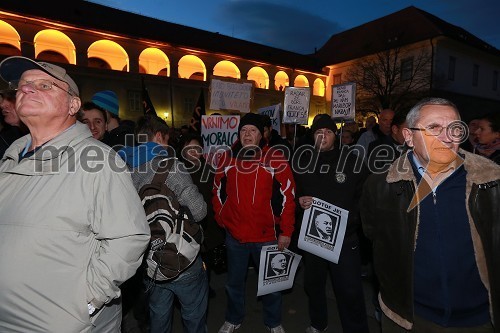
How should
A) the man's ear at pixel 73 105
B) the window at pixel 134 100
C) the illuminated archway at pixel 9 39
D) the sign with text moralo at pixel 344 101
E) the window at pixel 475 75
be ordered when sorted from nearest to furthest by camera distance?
the man's ear at pixel 73 105 → the sign with text moralo at pixel 344 101 → the illuminated archway at pixel 9 39 → the window at pixel 134 100 → the window at pixel 475 75

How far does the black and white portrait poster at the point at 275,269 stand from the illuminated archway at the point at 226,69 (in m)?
29.4

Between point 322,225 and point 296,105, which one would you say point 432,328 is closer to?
point 322,225

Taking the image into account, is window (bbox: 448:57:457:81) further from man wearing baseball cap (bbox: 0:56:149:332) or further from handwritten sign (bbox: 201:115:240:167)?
man wearing baseball cap (bbox: 0:56:149:332)

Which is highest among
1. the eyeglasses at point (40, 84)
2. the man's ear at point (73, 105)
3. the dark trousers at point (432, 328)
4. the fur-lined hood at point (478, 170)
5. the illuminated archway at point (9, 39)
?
the illuminated archway at point (9, 39)

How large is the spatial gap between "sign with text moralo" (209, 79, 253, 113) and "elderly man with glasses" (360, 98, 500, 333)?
5144mm

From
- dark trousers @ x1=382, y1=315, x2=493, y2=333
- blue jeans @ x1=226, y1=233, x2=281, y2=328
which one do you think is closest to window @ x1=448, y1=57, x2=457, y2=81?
blue jeans @ x1=226, y1=233, x2=281, y2=328

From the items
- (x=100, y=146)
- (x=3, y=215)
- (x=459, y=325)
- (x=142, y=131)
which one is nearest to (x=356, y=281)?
(x=459, y=325)

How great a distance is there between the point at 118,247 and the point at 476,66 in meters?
42.8

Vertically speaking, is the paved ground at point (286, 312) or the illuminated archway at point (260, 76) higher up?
the illuminated archway at point (260, 76)

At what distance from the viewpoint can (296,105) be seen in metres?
6.54

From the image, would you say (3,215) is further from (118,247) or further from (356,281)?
(356,281)

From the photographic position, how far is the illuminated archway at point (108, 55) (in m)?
26.6

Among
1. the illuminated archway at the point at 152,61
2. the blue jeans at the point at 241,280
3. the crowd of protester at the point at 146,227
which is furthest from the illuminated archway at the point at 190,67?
the crowd of protester at the point at 146,227

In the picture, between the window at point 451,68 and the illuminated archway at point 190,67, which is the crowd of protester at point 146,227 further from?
the window at point 451,68
